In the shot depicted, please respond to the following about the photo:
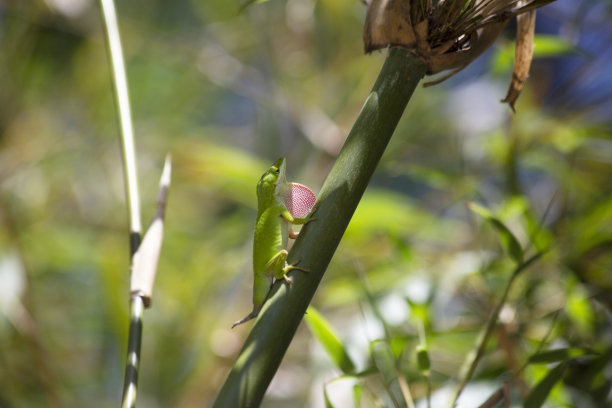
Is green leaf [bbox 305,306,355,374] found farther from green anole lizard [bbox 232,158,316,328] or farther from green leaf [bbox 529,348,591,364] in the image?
green leaf [bbox 529,348,591,364]

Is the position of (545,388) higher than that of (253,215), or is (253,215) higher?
(253,215)

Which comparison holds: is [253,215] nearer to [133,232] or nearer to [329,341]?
[329,341]

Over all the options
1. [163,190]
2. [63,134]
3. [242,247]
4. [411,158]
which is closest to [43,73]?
[63,134]

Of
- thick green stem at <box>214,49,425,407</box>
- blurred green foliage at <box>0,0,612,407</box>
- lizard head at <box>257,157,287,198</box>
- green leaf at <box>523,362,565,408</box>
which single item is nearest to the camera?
thick green stem at <box>214,49,425,407</box>

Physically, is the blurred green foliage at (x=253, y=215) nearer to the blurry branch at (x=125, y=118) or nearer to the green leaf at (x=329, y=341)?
the green leaf at (x=329, y=341)

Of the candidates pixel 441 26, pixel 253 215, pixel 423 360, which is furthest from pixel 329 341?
pixel 253 215

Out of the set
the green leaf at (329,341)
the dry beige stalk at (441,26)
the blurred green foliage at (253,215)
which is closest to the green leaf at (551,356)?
the blurred green foliage at (253,215)

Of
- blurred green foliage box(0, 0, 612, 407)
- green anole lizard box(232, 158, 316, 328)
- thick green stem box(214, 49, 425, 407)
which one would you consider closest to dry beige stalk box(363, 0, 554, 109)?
thick green stem box(214, 49, 425, 407)
